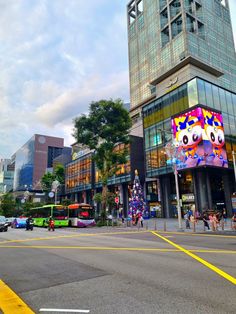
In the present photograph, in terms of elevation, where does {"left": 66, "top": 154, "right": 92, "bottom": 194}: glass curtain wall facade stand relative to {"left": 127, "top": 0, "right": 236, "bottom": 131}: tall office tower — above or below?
below

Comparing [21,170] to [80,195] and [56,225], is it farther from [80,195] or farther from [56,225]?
[56,225]

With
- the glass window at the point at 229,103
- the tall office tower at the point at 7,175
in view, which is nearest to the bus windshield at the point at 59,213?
the glass window at the point at 229,103

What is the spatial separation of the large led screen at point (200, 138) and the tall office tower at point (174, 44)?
22.1 meters

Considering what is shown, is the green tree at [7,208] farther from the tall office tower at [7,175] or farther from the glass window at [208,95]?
the tall office tower at [7,175]

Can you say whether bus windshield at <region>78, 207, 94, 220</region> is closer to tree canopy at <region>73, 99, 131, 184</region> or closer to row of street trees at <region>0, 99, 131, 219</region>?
row of street trees at <region>0, 99, 131, 219</region>

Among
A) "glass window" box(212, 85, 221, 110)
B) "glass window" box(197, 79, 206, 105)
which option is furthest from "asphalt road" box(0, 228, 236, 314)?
"glass window" box(212, 85, 221, 110)

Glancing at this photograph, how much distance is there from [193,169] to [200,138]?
577 cm

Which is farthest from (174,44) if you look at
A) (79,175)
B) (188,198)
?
(188,198)

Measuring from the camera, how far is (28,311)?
15.4 ft

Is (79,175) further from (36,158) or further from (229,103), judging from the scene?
(36,158)

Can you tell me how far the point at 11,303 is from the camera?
16.9 ft

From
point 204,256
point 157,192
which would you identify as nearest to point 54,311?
point 204,256

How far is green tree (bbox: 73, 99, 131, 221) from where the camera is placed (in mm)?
37969

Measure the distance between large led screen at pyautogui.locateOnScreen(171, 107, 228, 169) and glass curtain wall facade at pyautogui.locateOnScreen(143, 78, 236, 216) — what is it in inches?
85.9
